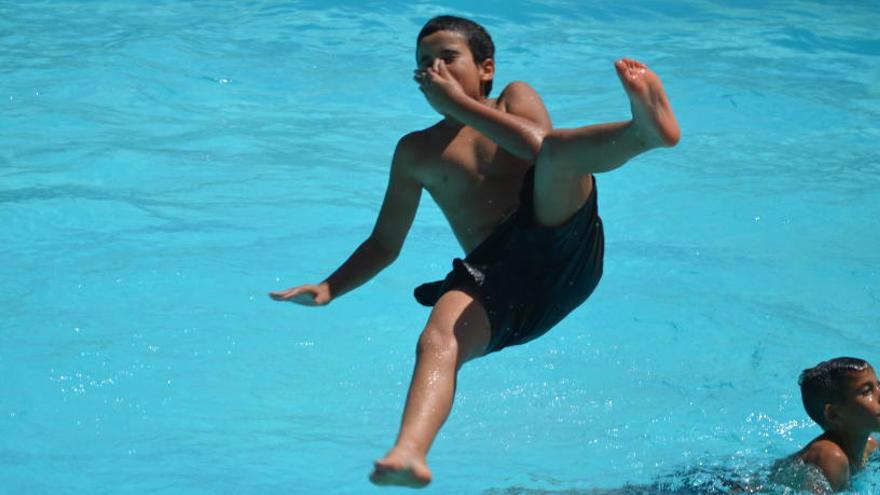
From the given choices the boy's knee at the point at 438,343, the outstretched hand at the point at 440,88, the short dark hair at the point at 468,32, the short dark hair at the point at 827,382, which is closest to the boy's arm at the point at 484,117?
the outstretched hand at the point at 440,88

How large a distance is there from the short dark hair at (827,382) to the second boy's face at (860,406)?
0.02 meters

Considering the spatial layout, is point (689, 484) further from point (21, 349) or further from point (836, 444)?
point (21, 349)

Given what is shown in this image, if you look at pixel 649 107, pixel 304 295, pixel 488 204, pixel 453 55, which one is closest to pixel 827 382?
pixel 488 204

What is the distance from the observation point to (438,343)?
3578 mm

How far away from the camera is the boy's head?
438cm

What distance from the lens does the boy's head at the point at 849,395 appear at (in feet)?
14.4

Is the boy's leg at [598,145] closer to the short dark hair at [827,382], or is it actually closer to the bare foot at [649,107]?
the bare foot at [649,107]

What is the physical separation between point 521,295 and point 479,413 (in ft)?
4.87

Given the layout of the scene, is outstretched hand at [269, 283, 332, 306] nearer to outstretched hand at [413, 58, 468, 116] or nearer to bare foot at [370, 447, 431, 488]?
outstretched hand at [413, 58, 468, 116]

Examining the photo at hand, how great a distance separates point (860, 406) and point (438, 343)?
5.40 feet

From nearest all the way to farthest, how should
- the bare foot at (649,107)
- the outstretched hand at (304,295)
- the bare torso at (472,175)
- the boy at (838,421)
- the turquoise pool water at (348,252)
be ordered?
the bare foot at (649,107) → the outstretched hand at (304,295) → the bare torso at (472,175) → the boy at (838,421) → the turquoise pool water at (348,252)

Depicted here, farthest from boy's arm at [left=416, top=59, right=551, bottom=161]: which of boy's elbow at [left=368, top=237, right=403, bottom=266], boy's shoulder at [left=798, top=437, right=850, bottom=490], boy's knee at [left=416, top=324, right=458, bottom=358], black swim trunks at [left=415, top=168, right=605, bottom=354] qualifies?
boy's shoulder at [left=798, top=437, right=850, bottom=490]

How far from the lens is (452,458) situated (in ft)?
16.3

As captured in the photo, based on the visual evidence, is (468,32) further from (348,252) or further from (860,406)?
(348,252)
